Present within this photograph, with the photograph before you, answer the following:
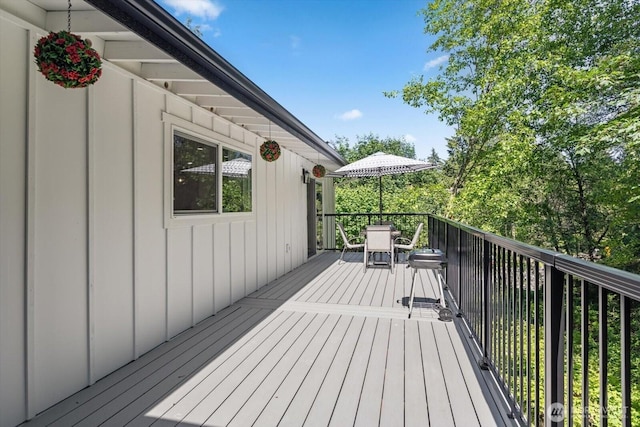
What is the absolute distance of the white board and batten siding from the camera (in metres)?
1.84

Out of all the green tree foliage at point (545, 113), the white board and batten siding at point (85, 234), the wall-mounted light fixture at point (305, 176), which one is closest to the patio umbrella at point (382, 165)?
the wall-mounted light fixture at point (305, 176)

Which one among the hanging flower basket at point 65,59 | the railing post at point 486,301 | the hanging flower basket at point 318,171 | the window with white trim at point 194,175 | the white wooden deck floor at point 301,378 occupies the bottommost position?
the white wooden deck floor at point 301,378

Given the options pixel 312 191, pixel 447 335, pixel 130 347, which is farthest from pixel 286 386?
pixel 312 191

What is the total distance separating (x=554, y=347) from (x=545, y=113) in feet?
26.8

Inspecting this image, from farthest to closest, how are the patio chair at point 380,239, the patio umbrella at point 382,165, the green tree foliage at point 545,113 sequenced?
1. the green tree foliage at point 545,113
2. the patio umbrella at point 382,165
3. the patio chair at point 380,239

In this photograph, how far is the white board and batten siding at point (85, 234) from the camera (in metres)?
1.84

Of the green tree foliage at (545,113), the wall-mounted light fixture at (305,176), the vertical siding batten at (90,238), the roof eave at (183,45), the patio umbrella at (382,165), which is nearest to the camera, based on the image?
the roof eave at (183,45)

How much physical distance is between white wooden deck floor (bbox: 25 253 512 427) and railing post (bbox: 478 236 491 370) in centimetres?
12

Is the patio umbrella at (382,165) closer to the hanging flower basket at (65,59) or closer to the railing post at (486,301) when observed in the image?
the railing post at (486,301)

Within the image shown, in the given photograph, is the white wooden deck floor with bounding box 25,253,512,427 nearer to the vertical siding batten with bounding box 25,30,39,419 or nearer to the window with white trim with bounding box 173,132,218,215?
the vertical siding batten with bounding box 25,30,39,419

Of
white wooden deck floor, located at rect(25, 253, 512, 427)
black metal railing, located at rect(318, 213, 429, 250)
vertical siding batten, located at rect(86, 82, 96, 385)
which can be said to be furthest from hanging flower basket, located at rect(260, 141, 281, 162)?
black metal railing, located at rect(318, 213, 429, 250)

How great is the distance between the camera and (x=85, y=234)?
227 cm

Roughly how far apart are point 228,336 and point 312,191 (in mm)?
5402

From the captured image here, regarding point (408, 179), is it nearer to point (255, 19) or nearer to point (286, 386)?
point (255, 19)
